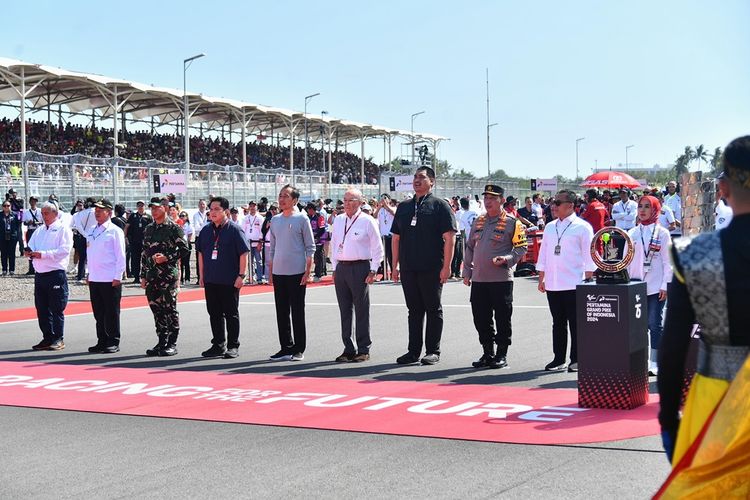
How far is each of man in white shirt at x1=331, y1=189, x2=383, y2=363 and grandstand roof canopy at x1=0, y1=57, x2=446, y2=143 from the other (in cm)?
2971

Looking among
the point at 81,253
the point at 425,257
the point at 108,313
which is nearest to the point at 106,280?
the point at 108,313

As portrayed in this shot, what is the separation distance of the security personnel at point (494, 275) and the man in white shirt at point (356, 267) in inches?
51.4

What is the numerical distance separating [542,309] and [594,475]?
10718mm

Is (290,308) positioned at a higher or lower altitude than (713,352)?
lower

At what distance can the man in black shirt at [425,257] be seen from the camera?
36.4ft

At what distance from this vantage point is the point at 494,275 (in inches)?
422

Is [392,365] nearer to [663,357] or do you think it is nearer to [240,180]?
[663,357]

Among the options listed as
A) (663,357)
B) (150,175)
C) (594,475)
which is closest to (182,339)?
(594,475)

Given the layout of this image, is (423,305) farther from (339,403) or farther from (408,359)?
(339,403)

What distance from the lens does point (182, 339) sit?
45.3 ft

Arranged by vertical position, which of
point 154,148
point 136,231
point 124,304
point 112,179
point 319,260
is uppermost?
point 154,148

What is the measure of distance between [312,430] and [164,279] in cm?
527

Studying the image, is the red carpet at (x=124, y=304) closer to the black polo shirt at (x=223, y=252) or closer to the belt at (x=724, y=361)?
the black polo shirt at (x=223, y=252)

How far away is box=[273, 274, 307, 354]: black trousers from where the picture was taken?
11.7m
